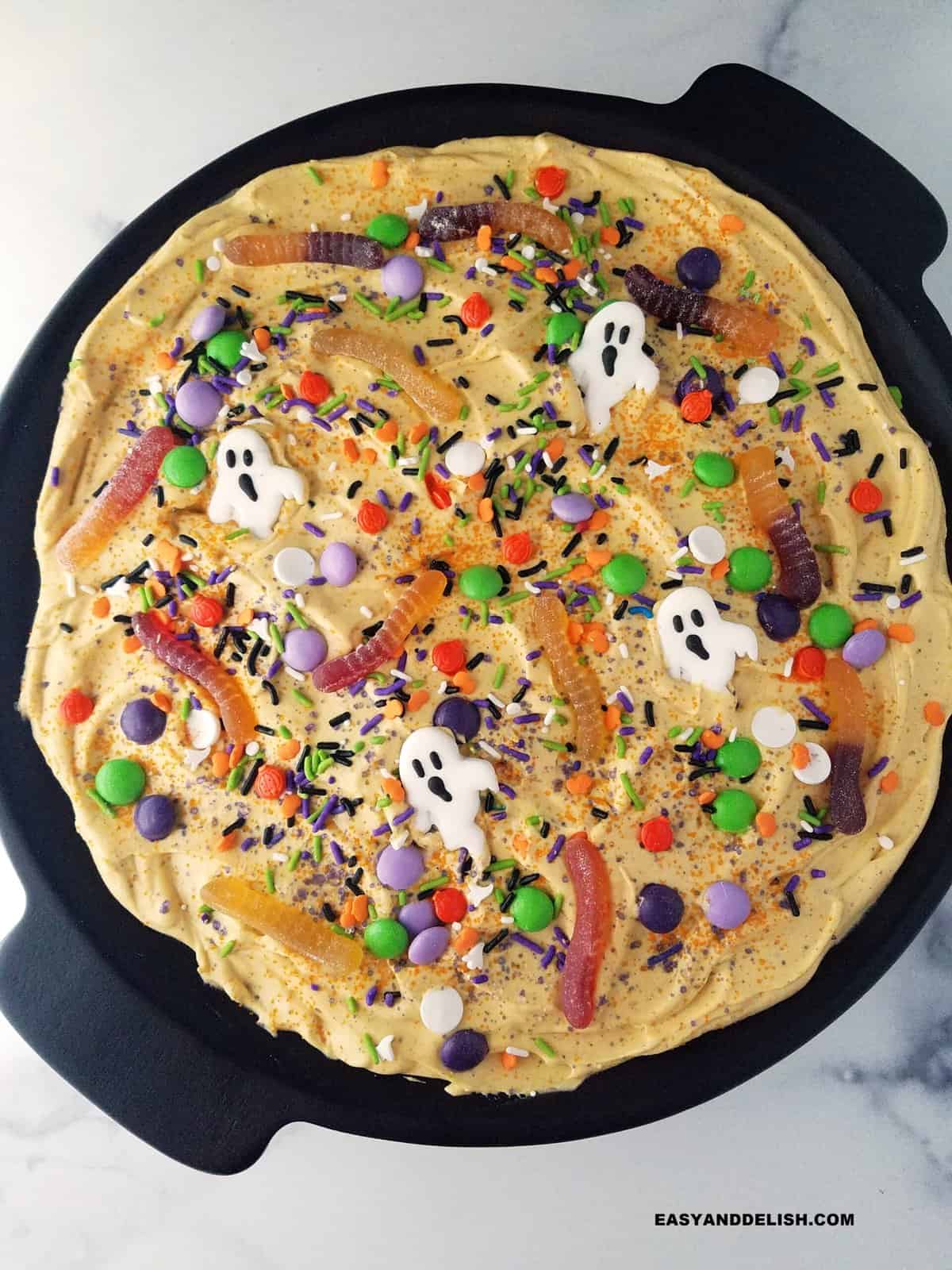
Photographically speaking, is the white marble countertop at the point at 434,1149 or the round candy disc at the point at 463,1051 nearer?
the round candy disc at the point at 463,1051

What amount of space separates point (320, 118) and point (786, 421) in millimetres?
1489

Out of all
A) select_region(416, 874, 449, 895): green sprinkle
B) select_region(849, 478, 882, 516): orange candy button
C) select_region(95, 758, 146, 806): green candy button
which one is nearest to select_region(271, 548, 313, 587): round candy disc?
select_region(95, 758, 146, 806): green candy button

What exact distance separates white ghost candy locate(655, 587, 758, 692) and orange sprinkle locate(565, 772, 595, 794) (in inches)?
14.4

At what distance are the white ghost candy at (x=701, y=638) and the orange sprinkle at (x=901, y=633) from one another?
1.24 feet

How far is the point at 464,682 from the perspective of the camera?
2.70m

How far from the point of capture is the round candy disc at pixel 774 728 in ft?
8.93

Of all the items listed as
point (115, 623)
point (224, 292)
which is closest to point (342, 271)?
point (224, 292)

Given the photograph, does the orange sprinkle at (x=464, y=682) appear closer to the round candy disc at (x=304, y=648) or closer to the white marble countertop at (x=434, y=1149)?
the round candy disc at (x=304, y=648)

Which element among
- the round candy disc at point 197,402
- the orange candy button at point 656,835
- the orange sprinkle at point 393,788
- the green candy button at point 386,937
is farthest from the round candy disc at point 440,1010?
the round candy disc at point 197,402

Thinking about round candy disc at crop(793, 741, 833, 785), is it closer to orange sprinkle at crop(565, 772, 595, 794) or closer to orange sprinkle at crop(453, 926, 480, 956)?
orange sprinkle at crop(565, 772, 595, 794)

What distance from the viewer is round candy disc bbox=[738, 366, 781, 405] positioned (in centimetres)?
273

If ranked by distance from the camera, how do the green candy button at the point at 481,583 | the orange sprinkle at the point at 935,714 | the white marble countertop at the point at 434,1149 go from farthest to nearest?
the white marble countertop at the point at 434,1149 < the orange sprinkle at the point at 935,714 < the green candy button at the point at 481,583

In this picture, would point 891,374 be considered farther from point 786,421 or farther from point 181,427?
point 181,427

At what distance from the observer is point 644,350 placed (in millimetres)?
2730
